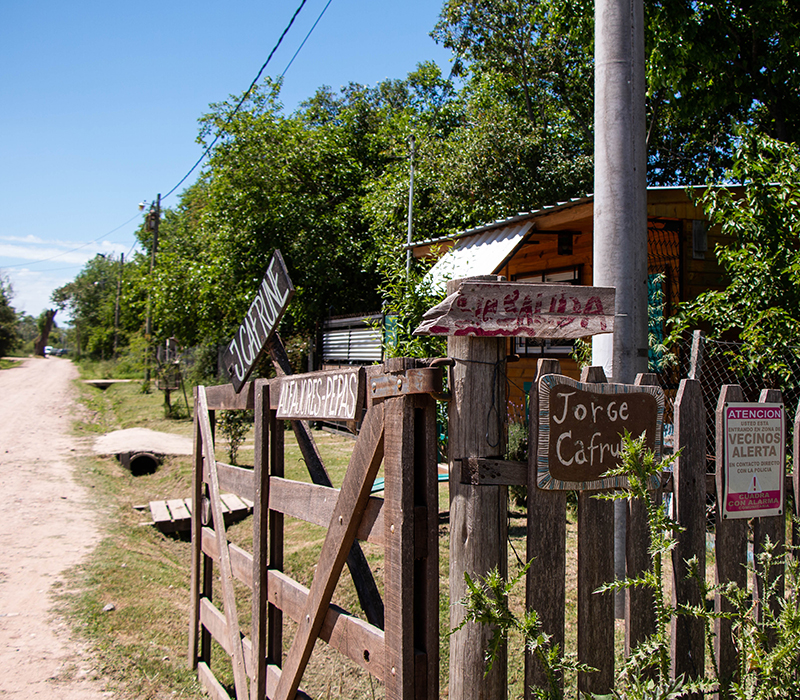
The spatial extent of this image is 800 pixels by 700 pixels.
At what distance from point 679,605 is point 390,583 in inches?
34.6

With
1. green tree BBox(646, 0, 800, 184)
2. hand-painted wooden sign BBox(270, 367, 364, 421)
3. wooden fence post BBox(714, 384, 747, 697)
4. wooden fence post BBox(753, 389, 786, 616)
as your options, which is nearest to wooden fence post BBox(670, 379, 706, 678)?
wooden fence post BBox(714, 384, 747, 697)

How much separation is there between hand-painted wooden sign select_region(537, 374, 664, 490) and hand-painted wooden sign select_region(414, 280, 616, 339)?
18 cm

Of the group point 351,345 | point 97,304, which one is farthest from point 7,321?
point 351,345

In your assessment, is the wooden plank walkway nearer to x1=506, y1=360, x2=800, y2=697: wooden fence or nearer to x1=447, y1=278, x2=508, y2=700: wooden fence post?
x1=447, y1=278, x2=508, y2=700: wooden fence post

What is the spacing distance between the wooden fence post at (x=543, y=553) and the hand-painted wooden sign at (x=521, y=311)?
0.14 m

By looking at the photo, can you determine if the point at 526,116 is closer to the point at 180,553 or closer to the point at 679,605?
the point at 180,553

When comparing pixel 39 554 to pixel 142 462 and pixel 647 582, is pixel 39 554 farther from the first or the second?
pixel 647 582

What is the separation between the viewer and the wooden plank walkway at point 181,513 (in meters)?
7.71

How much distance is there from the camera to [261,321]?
11.1 ft

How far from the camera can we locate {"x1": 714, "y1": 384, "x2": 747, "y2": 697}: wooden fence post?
6.91 feet

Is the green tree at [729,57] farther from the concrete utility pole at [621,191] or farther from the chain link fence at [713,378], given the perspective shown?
the concrete utility pole at [621,191]

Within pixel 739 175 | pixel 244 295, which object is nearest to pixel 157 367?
pixel 244 295

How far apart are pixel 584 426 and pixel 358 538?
99cm

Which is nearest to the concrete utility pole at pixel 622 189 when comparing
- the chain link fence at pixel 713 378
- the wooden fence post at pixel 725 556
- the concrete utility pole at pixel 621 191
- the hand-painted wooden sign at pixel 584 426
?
the concrete utility pole at pixel 621 191
